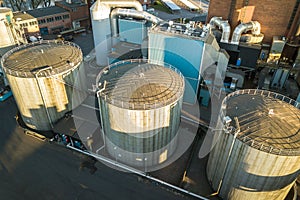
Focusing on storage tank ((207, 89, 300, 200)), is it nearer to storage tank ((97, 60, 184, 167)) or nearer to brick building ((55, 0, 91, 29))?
storage tank ((97, 60, 184, 167))

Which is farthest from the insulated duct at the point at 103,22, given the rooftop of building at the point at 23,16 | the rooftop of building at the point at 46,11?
the rooftop of building at the point at 46,11

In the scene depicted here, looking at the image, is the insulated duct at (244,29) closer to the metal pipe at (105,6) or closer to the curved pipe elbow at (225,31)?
the curved pipe elbow at (225,31)

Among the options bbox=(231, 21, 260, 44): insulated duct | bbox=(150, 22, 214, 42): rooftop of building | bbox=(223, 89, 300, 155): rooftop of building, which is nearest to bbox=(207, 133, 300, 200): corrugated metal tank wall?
Answer: bbox=(223, 89, 300, 155): rooftop of building

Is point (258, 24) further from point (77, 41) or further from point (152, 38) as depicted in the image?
point (77, 41)

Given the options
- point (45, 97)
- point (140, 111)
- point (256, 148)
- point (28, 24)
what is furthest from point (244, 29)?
point (28, 24)

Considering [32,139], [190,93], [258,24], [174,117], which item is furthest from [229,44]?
[32,139]

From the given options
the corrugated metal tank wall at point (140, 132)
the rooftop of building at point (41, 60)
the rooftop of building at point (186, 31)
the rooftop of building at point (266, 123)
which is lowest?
the corrugated metal tank wall at point (140, 132)

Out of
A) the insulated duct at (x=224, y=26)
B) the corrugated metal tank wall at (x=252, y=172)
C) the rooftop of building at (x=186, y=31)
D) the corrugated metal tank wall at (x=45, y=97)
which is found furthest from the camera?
the insulated duct at (x=224, y=26)
